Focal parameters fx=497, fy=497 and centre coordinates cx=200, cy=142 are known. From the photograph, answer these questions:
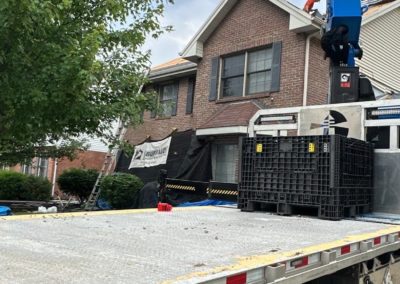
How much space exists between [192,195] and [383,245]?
9614 mm

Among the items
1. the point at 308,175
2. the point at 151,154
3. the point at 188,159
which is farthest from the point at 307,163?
the point at 151,154

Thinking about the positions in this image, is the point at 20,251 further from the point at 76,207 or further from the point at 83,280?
the point at 76,207

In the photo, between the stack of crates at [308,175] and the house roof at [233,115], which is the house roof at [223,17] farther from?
the stack of crates at [308,175]

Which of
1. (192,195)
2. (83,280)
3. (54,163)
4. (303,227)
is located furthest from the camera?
(54,163)

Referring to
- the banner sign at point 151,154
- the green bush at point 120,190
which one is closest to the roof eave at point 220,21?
the banner sign at point 151,154

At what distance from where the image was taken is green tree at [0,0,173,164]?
6.86 meters

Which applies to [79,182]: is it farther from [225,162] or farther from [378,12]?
[378,12]

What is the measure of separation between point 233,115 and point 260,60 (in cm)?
201

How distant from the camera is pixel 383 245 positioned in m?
4.31

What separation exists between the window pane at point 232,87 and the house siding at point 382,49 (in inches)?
156

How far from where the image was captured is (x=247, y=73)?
51.3ft

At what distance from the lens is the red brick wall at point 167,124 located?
1784 cm

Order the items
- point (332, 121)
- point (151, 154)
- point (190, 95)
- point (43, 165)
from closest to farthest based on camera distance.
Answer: point (332, 121)
point (151, 154)
point (190, 95)
point (43, 165)

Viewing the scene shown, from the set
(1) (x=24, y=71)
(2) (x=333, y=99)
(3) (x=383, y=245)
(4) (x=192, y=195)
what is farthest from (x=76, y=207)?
(3) (x=383, y=245)
